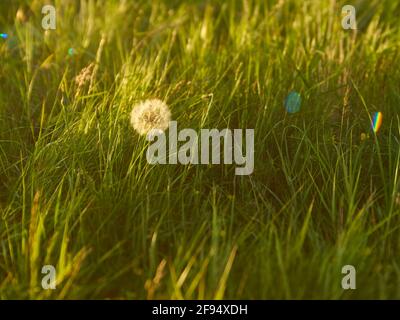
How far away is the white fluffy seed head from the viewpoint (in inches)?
80.9

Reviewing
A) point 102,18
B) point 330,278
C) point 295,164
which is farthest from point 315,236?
point 102,18

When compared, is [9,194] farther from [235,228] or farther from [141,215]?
[235,228]

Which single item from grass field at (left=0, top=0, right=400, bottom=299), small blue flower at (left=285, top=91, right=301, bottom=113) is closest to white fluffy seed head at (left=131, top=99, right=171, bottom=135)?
grass field at (left=0, top=0, right=400, bottom=299)

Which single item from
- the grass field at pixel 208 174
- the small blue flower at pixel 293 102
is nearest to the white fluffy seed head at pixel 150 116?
the grass field at pixel 208 174

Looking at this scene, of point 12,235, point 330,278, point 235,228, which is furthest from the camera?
point 235,228

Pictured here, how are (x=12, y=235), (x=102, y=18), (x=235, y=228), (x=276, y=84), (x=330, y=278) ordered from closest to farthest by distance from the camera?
(x=330, y=278) < (x=12, y=235) < (x=235, y=228) < (x=276, y=84) < (x=102, y=18)

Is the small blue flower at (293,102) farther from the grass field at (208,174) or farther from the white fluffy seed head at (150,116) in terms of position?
the white fluffy seed head at (150,116)

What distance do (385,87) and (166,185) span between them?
A: 973mm

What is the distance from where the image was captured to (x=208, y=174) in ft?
6.54

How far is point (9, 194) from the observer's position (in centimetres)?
192

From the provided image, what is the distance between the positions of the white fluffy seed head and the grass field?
0.11 feet

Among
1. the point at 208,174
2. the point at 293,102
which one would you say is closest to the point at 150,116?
the point at 208,174

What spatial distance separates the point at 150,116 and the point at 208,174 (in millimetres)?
280

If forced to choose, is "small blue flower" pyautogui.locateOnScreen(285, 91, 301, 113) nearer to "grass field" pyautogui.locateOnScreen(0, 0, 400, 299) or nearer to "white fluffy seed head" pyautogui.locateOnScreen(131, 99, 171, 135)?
"grass field" pyautogui.locateOnScreen(0, 0, 400, 299)
